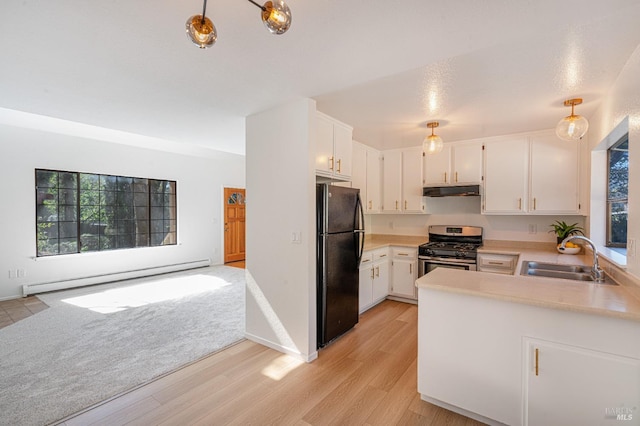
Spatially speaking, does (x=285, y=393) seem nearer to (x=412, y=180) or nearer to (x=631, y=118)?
(x=631, y=118)

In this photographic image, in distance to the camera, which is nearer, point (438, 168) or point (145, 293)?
point (438, 168)

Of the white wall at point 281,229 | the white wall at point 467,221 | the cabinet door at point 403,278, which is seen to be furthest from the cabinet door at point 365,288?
the white wall at point 467,221

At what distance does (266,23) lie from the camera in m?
1.16

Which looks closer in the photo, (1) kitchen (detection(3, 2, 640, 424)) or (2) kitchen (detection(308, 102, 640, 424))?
(2) kitchen (detection(308, 102, 640, 424))

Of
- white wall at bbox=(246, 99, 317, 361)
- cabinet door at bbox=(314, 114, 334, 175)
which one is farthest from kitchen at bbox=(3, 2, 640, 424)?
cabinet door at bbox=(314, 114, 334, 175)

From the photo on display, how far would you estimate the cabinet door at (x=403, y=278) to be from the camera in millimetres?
4121

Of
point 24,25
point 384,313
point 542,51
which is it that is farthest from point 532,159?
point 24,25

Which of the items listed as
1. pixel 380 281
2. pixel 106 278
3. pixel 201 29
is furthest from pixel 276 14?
pixel 106 278

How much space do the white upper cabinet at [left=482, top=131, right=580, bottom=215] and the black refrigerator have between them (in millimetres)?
1968

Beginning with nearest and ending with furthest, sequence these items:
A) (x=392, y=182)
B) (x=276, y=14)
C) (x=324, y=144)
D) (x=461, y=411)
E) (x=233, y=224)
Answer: (x=276, y=14)
(x=461, y=411)
(x=324, y=144)
(x=392, y=182)
(x=233, y=224)

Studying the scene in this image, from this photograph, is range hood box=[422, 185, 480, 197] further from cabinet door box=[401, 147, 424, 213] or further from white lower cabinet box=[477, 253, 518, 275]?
white lower cabinet box=[477, 253, 518, 275]

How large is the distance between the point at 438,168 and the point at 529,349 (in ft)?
9.84

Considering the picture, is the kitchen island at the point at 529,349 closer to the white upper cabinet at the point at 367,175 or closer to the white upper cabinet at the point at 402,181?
the white upper cabinet at the point at 367,175

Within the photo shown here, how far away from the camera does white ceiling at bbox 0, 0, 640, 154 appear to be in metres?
1.50
